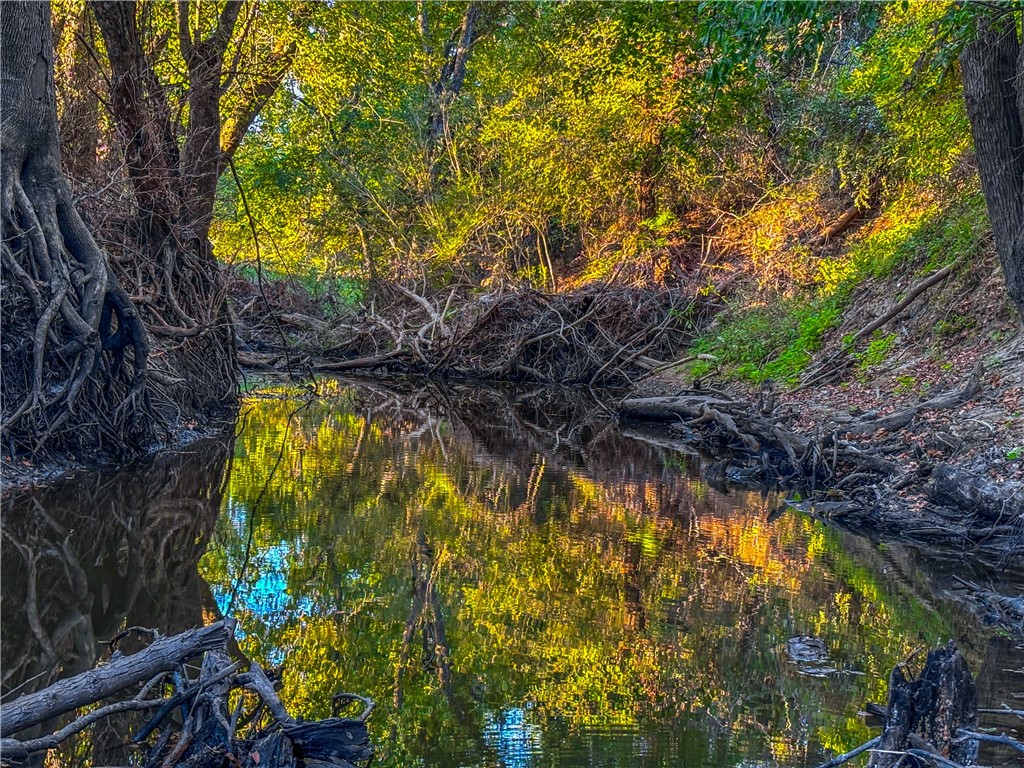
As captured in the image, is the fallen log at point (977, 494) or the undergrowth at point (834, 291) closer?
the fallen log at point (977, 494)

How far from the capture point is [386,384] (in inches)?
723

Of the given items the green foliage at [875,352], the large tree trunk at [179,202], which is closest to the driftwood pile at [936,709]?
the large tree trunk at [179,202]

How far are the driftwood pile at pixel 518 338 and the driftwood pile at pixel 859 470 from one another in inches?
246

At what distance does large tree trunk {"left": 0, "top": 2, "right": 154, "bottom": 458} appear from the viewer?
7.23 metres

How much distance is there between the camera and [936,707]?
3.14 m

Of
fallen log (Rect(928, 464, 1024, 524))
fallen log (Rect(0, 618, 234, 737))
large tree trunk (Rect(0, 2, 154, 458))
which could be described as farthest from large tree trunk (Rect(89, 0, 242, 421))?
fallen log (Rect(928, 464, 1024, 524))

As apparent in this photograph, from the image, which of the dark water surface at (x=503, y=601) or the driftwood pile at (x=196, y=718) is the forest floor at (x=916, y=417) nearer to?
the dark water surface at (x=503, y=601)

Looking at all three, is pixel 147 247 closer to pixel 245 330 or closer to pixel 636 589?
pixel 636 589

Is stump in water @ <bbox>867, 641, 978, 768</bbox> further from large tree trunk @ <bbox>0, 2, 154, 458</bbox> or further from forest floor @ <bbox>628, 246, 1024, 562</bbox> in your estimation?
large tree trunk @ <bbox>0, 2, 154, 458</bbox>

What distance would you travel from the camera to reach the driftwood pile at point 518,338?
1900 cm

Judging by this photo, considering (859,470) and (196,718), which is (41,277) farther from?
(859,470)

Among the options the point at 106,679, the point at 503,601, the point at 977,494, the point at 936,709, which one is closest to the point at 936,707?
the point at 936,709

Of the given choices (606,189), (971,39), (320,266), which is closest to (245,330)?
(320,266)

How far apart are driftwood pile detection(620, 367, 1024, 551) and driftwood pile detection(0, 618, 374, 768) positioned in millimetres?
5269
